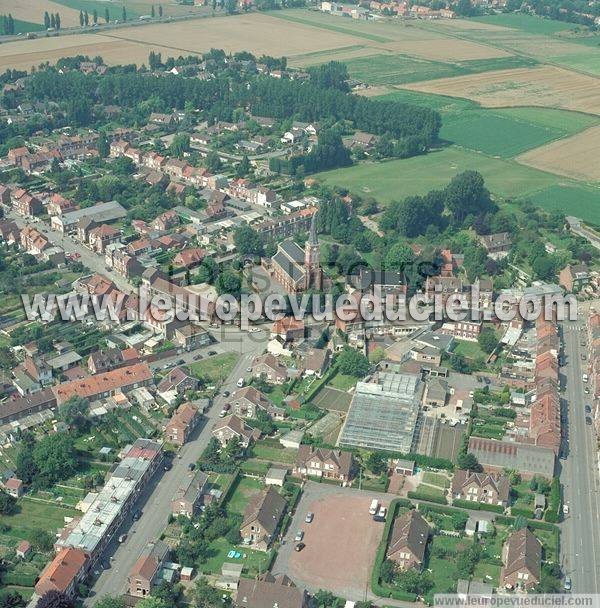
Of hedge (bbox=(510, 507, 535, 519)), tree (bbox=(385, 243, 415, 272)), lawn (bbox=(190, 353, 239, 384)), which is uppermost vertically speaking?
tree (bbox=(385, 243, 415, 272))

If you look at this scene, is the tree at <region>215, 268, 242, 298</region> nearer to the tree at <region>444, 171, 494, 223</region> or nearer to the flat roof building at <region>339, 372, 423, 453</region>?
the flat roof building at <region>339, 372, 423, 453</region>

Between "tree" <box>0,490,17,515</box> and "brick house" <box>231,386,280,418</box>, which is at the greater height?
"brick house" <box>231,386,280,418</box>

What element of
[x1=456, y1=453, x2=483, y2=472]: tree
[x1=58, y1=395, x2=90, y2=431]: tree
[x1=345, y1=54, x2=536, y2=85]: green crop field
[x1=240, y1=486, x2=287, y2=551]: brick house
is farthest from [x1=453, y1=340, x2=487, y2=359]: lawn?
[x1=345, y1=54, x2=536, y2=85]: green crop field

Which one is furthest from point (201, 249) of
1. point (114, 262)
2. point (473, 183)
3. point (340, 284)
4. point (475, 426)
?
point (475, 426)

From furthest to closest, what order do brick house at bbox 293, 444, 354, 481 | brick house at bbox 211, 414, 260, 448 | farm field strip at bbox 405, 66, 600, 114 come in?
1. farm field strip at bbox 405, 66, 600, 114
2. brick house at bbox 211, 414, 260, 448
3. brick house at bbox 293, 444, 354, 481

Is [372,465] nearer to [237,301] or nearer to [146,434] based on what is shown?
[146,434]

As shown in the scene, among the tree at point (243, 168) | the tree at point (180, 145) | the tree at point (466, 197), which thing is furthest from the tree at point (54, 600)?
the tree at point (180, 145)
